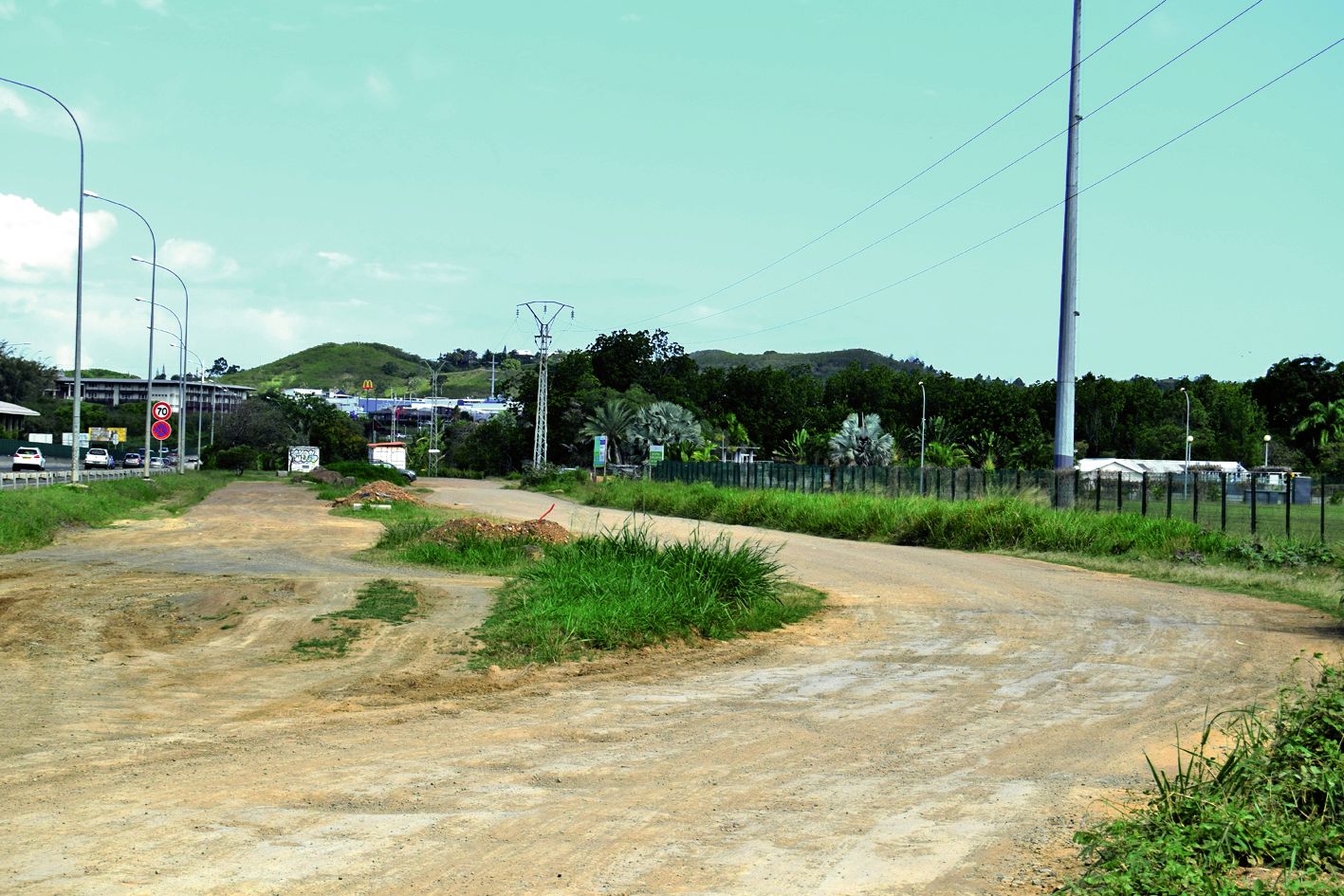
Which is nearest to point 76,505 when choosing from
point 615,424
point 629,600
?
point 629,600

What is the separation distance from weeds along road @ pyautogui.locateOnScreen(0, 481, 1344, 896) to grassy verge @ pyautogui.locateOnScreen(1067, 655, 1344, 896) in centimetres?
47

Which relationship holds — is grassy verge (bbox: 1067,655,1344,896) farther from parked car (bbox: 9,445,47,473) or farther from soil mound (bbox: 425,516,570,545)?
parked car (bbox: 9,445,47,473)

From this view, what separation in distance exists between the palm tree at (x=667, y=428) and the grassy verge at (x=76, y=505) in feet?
146

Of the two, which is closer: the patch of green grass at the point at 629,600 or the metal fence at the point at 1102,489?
the patch of green grass at the point at 629,600

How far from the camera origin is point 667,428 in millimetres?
93312

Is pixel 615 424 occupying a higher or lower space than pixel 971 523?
higher

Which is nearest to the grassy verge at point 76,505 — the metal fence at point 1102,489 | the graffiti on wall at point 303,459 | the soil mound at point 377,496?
the soil mound at point 377,496

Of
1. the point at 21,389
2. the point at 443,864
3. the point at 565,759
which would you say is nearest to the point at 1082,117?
the point at 565,759

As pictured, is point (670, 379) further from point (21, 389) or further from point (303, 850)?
point (303, 850)

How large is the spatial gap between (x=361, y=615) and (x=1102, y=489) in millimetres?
26276

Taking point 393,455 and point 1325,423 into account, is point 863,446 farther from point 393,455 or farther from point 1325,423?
point 1325,423

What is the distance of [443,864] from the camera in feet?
18.8

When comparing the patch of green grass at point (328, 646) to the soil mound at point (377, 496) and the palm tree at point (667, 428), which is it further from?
the palm tree at point (667, 428)

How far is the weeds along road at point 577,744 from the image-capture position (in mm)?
5805
